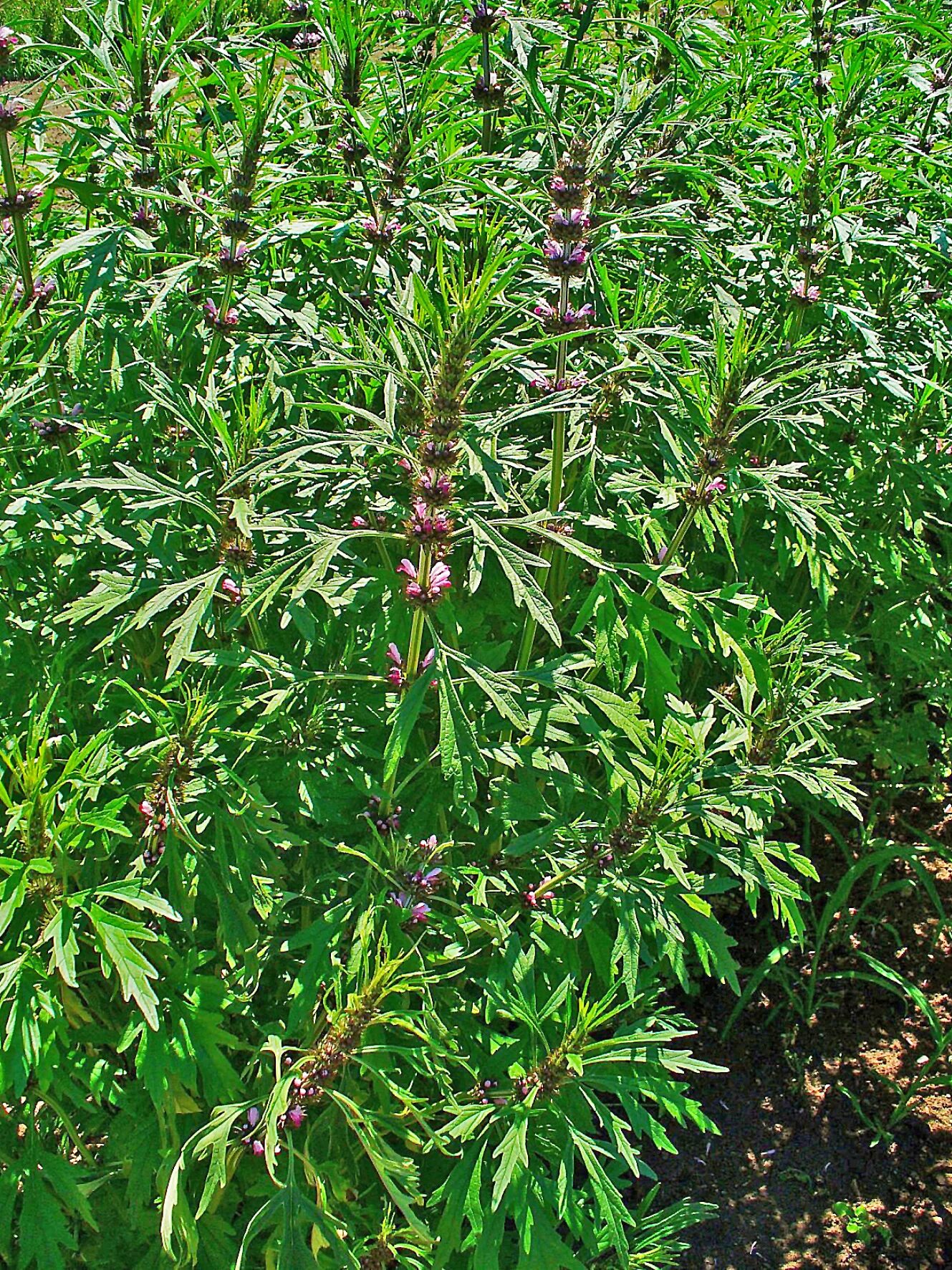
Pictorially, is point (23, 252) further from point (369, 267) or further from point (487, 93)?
point (487, 93)

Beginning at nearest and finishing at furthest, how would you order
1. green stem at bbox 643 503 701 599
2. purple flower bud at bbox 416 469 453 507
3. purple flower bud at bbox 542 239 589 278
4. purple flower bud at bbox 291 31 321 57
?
purple flower bud at bbox 416 469 453 507
purple flower bud at bbox 542 239 589 278
green stem at bbox 643 503 701 599
purple flower bud at bbox 291 31 321 57

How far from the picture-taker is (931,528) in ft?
13.3

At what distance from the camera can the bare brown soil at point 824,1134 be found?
3.32 metres

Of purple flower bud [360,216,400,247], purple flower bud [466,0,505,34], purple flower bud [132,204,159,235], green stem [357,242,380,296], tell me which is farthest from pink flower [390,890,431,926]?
purple flower bud [466,0,505,34]

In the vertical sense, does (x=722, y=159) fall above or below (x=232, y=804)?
above

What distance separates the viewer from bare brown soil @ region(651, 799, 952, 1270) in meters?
3.32

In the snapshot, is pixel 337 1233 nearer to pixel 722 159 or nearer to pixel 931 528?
pixel 722 159

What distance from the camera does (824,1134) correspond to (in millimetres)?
3594

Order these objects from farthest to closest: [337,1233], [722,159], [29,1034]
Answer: [722,159] < [337,1233] < [29,1034]

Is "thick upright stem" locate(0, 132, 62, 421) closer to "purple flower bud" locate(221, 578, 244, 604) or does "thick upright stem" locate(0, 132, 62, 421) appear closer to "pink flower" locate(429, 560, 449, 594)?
"purple flower bud" locate(221, 578, 244, 604)

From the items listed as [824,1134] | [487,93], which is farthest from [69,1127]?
[487,93]

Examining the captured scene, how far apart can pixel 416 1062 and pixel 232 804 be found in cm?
62

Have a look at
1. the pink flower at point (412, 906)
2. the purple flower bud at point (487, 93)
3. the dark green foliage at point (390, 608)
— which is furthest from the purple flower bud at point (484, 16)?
the pink flower at point (412, 906)

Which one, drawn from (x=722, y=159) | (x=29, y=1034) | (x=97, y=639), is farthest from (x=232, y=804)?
(x=722, y=159)
